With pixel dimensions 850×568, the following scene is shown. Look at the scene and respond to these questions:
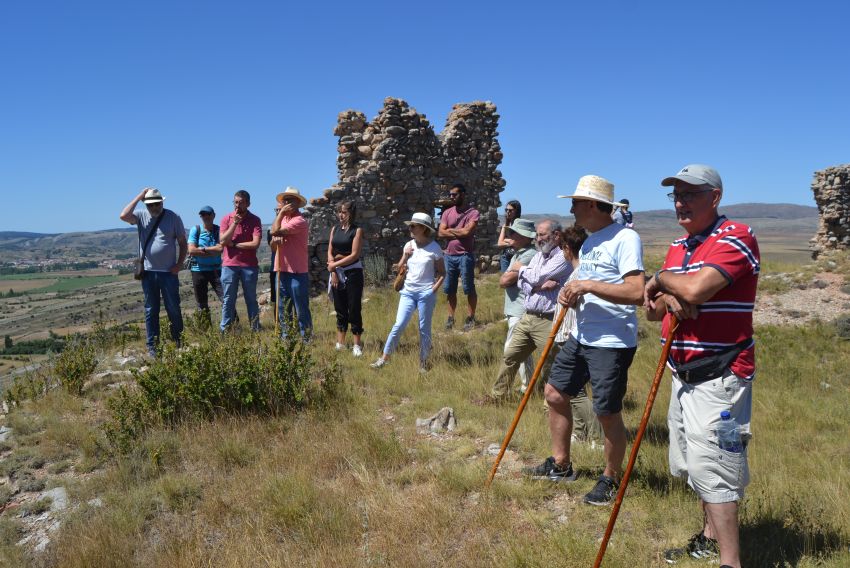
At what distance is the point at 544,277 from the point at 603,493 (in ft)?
6.26

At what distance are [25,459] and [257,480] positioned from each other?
2306 millimetres

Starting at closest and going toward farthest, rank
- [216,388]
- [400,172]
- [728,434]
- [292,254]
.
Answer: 1. [728,434]
2. [216,388]
3. [292,254]
4. [400,172]

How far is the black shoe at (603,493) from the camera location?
11.5 feet

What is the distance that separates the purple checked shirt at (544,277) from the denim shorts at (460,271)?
12.0ft

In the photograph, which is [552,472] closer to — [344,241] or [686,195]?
[686,195]

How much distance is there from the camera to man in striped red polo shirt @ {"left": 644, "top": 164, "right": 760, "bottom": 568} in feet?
8.12

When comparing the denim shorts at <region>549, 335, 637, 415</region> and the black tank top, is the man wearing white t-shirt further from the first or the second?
the black tank top

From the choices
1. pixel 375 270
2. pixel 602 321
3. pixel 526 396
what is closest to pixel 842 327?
pixel 602 321

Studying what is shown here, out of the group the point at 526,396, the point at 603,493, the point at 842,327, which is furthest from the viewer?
the point at 842,327

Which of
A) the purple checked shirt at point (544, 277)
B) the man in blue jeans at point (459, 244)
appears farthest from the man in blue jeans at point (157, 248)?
the purple checked shirt at point (544, 277)

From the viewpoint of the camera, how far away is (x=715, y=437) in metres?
2.51

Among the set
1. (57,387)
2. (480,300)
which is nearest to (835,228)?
(480,300)

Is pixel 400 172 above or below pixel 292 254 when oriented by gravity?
above

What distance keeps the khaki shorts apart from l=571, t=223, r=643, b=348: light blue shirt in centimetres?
79
